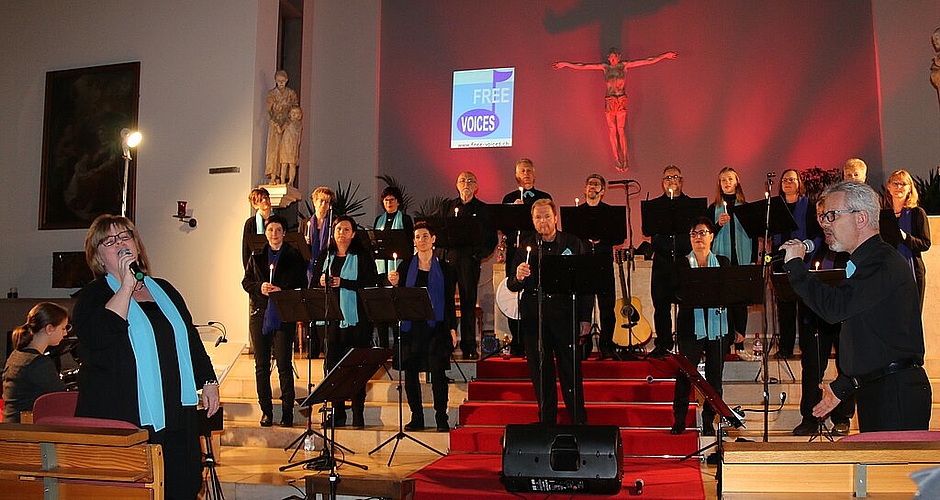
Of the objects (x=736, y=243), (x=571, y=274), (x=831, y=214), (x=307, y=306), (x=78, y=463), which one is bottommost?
(x=78, y=463)

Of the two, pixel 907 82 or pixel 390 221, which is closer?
pixel 390 221

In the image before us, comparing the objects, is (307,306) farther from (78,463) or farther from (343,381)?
(78,463)

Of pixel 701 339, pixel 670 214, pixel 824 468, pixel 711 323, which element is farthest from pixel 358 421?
pixel 824 468

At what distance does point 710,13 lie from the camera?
12344mm

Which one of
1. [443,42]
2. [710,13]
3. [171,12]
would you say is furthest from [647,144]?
[171,12]

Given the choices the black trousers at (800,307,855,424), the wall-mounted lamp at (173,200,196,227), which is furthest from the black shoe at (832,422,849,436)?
the wall-mounted lamp at (173,200,196,227)

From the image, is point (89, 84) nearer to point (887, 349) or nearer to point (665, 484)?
point (665, 484)

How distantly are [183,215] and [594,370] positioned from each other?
19.3 ft

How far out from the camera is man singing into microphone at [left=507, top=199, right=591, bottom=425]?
642 centimetres

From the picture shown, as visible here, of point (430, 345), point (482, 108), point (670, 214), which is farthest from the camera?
point (482, 108)

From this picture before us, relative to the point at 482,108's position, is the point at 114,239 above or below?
below

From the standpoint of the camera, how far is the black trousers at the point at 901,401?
11.0ft

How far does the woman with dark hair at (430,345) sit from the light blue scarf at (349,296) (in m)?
0.53

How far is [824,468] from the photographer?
8.86ft
